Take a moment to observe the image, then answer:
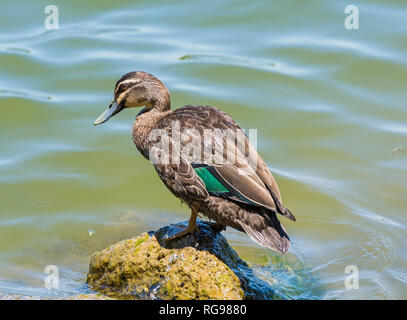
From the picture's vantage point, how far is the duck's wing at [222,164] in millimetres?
4773

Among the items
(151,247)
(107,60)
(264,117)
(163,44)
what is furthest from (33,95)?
(151,247)

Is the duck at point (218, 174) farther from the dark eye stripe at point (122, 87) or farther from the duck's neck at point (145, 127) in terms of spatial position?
the dark eye stripe at point (122, 87)

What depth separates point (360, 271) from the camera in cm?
619

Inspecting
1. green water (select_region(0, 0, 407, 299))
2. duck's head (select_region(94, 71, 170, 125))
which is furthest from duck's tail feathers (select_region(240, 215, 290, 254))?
duck's head (select_region(94, 71, 170, 125))

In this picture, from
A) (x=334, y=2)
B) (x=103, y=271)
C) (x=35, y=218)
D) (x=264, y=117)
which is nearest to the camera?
(x=103, y=271)

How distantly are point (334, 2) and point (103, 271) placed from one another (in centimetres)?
794

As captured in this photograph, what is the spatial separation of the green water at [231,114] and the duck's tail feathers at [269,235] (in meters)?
0.85

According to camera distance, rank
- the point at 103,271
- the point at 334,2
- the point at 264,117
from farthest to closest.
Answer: the point at 334,2
the point at 264,117
the point at 103,271

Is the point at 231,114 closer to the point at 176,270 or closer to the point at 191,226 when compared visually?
the point at 191,226

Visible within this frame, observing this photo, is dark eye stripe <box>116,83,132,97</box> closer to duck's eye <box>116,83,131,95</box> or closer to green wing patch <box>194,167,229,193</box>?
duck's eye <box>116,83,131,95</box>

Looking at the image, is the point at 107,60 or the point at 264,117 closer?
the point at 264,117

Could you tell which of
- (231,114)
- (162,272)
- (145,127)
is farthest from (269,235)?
(231,114)

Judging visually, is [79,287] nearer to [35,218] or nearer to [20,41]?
[35,218]

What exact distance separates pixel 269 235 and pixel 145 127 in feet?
4.96
